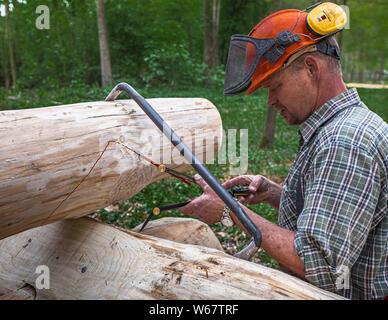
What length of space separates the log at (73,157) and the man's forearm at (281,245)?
0.84 metres

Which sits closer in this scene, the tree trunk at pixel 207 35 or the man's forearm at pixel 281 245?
the man's forearm at pixel 281 245

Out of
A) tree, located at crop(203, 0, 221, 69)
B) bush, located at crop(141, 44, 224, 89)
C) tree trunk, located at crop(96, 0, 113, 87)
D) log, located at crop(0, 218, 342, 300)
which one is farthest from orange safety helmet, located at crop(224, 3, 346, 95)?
Result: tree, located at crop(203, 0, 221, 69)

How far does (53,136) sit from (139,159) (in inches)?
21.1

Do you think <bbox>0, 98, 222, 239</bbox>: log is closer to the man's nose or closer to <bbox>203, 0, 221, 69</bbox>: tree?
the man's nose

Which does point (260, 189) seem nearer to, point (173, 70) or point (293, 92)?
point (293, 92)

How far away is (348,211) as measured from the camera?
143 centimetres

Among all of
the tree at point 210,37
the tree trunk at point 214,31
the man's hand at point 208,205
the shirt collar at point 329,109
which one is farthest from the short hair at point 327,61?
the tree trunk at point 214,31

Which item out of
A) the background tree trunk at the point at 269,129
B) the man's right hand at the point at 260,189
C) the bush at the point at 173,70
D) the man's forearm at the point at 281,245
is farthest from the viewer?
the bush at the point at 173,70

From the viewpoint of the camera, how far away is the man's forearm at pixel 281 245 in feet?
5.08

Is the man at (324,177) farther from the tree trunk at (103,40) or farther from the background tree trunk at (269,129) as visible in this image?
the tree trunk at (103,40)

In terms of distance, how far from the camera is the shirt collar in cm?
172

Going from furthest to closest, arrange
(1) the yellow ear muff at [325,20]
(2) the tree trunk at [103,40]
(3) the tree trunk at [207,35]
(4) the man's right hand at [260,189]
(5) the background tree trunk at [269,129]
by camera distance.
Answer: (3) the tree trunk at [207,35] → (2) the tree trunk at [103,40] → (5) the background tree trunk at [269,129] → (4) the man's right hand at [260,189] → (1) the yellow ear muff at [325,20]

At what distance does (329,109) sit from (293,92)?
200 mm
